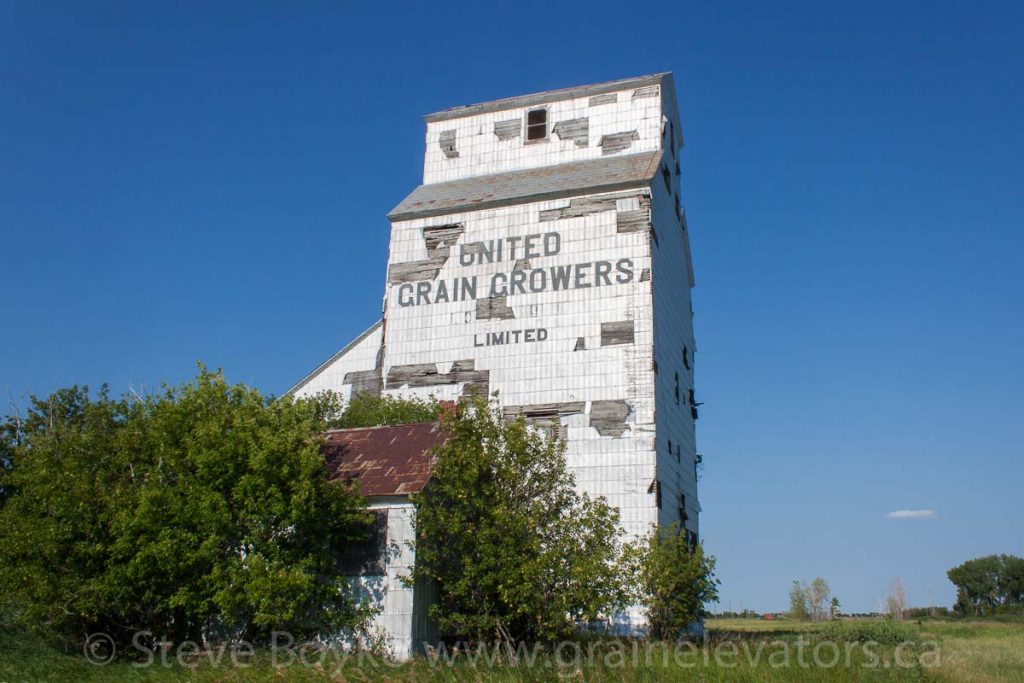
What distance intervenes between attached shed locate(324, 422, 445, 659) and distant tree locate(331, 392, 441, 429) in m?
7.87

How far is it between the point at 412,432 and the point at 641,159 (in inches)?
673

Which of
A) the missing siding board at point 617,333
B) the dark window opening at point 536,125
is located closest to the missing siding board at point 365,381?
the missing siding board at point 617,333

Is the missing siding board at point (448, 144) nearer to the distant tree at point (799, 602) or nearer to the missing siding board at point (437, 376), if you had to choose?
the missing siding board at point (437, 376)

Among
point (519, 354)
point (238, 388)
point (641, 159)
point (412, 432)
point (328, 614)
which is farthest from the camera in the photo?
point (641, 159)

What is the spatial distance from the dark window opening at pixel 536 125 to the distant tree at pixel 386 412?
1334 centimetres

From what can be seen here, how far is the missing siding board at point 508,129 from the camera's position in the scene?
38344 mm

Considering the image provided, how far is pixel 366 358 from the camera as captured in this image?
120 feet

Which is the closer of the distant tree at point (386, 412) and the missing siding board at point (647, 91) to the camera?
the distant tree at point (386, 412)

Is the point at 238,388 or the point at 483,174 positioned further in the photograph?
the point at 483,174

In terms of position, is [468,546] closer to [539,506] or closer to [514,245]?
[539,506]

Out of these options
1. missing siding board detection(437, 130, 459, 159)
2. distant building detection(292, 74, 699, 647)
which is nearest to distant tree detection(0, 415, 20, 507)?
distant building detection(292, 74, 699, 647)

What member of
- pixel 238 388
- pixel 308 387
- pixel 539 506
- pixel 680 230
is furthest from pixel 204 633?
pixel 680 230

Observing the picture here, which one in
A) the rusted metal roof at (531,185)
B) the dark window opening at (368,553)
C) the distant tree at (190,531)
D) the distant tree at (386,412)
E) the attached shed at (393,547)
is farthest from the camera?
the rusted metal roof at (531,185)

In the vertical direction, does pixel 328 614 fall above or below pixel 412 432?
below
